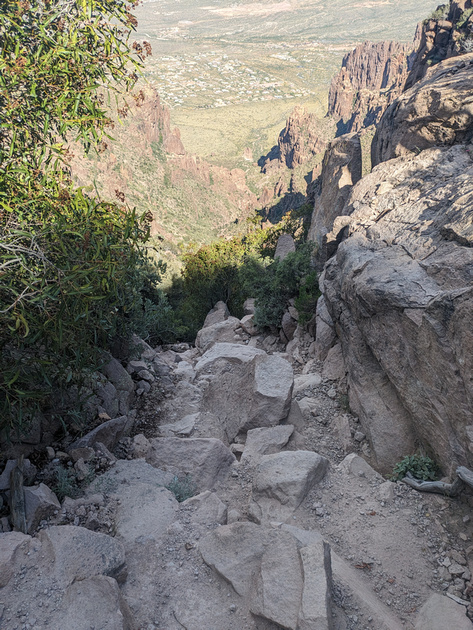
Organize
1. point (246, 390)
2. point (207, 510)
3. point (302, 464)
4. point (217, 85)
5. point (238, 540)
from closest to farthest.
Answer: point (238, 540)
point (207, 510)
point (302, 464)
point (246, 390)
point (217, 85)

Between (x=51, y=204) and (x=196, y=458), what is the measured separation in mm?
3990

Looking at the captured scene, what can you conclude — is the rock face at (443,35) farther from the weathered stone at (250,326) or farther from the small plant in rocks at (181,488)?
the small plant in rocks at (181,488)

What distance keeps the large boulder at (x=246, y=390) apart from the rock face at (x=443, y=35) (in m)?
48.5

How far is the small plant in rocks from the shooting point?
17.5ft

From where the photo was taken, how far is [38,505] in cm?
431

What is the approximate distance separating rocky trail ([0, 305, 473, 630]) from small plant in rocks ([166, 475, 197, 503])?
2 cm

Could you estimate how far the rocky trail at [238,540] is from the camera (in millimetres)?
3457

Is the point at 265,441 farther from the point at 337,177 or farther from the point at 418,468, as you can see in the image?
the point at 337,177

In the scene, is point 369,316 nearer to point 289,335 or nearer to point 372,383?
point 372,383

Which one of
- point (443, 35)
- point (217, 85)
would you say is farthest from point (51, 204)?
point (217, 85)

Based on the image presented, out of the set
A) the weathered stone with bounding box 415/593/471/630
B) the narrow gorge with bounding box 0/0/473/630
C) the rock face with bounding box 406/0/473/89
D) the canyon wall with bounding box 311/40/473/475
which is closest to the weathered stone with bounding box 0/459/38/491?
the narrow gorge with bounding box 0/0/473/630

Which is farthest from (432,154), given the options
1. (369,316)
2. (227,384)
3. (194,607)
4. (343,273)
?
(194,607)

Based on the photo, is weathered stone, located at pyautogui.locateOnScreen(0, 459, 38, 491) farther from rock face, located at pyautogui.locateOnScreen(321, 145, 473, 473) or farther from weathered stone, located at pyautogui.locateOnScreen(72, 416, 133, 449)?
rock face, located at pyautogui.locateOnScreen(321, 145, 473, 473)

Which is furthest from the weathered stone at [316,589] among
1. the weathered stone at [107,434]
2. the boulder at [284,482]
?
the weathered stone at [107,434]
